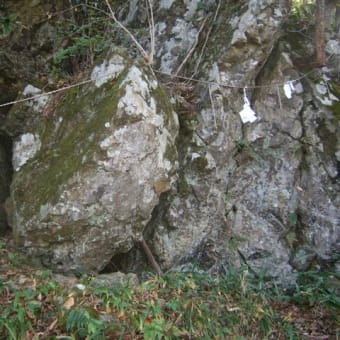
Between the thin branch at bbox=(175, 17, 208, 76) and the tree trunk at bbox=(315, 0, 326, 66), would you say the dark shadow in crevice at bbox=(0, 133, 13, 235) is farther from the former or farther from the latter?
the tree trunk at bbox=(315, 0, 326, 66)

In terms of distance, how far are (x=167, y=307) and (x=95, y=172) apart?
1554 millimetres

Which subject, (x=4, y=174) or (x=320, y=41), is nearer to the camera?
(x=4, y=174)

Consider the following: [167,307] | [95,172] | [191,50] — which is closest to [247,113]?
[191,50]

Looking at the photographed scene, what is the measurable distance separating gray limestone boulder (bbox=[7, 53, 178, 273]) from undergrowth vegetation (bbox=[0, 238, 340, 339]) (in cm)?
41

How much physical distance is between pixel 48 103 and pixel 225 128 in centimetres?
220

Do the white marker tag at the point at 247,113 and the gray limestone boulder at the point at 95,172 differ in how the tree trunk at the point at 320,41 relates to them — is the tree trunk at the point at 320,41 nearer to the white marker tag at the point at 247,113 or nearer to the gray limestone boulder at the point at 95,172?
the white marker tag at the point at 247,113

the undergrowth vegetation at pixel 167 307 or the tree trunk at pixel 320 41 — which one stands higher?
the tree trunk at pixel 320 41

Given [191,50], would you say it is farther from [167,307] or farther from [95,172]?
[167,307]

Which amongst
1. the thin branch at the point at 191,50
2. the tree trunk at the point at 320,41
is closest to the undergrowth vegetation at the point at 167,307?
the thin branch at the point at 191,50

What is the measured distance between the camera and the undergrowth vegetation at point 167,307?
125 inches

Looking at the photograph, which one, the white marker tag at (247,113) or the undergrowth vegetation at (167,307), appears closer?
the undergrowth vegetation at (167,307)

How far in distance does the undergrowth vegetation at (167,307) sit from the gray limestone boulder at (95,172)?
0.41m

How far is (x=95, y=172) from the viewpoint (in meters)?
4.13

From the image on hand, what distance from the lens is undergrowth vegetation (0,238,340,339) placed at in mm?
3174
